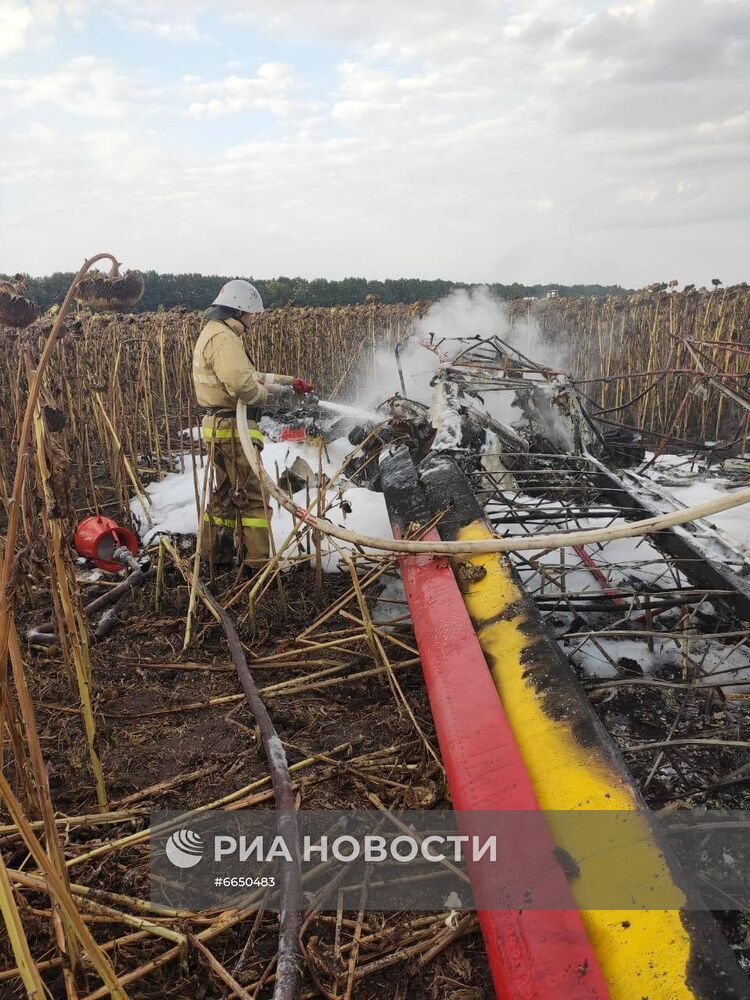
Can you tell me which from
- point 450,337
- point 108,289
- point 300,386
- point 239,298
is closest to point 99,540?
point 300,386

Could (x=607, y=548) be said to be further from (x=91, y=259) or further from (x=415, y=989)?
(x=91, y=259)

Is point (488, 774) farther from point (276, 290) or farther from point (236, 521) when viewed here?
point (276, 290)

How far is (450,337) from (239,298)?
617 cm

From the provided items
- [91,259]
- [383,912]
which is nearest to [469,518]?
[383,912]

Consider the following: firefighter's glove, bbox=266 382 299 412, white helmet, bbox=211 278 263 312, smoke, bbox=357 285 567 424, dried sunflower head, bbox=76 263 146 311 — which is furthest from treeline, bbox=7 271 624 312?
dried sunflower head, bbox=76 263 146 311

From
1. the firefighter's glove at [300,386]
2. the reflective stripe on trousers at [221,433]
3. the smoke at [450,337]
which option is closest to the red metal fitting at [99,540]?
the reflective stripe on trousers at [221,433]

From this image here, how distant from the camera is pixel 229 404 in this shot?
172 inches

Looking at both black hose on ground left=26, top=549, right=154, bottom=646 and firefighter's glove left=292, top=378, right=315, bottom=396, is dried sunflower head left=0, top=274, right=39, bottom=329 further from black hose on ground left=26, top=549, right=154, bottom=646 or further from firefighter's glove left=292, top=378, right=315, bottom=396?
firefighter's glove left=292, top=378, right=315, bottom=396

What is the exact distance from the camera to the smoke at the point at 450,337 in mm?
9781

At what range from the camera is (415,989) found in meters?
1.58

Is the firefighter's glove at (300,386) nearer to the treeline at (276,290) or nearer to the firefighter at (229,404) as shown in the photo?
the firefighter at (229,404)

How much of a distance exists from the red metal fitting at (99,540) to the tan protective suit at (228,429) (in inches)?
22.1

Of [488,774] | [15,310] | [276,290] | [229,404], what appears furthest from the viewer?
[276,290]

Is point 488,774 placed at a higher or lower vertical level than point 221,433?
lower
